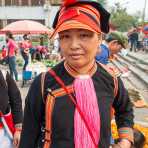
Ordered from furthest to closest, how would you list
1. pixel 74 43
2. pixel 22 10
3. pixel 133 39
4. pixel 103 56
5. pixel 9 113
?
1. pixel 22 10
2. pixel 133 39
3. pixel 103 56
4. pixel 9 113
5. pixel 74 43

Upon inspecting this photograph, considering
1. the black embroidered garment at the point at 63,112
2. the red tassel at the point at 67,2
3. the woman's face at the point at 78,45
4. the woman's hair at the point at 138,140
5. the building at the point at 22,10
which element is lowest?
the woman's hair at the point at 138,140

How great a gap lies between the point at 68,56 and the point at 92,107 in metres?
0.28

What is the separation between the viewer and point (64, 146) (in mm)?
1924

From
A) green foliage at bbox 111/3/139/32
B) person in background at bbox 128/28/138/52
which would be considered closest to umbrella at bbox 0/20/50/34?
person in background at bbox 128/28/138/52

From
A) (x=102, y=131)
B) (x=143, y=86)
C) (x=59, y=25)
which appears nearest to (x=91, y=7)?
(x=59, y=25)

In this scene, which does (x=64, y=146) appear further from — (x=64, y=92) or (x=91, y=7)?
(x=91, y=7)

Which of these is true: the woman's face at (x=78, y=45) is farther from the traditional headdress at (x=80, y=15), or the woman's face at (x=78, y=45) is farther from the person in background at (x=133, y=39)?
the person in background at (x=133, y=39)

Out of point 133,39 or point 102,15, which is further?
point 133,39

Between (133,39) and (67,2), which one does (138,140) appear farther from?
(133,39)

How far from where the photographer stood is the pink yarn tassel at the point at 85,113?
1.91 meters

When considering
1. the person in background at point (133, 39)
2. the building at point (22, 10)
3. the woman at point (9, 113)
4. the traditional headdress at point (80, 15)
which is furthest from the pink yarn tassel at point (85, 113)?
the building at point (22, 10)

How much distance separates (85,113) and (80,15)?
49cm

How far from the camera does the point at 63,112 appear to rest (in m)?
1.90

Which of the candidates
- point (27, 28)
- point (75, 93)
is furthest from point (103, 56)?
point (27, 28)
